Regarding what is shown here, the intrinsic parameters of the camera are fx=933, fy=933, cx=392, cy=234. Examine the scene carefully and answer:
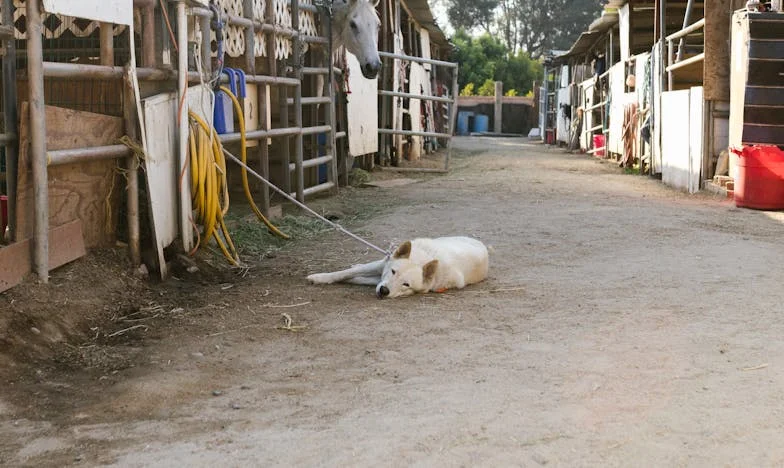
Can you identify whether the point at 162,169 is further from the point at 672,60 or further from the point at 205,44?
the point at 672,60

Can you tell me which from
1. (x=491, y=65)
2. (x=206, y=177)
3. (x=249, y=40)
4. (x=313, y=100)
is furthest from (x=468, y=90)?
(x=206, y=177)

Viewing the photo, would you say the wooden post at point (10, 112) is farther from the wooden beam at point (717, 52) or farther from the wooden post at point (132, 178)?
the wooden beam at point (717, 52)

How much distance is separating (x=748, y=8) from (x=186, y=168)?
7.38 m

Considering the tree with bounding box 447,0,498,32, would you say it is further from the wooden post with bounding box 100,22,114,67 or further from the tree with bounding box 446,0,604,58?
the wooden post with bounding box 100,22,114,67

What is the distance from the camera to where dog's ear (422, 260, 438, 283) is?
5598 mm

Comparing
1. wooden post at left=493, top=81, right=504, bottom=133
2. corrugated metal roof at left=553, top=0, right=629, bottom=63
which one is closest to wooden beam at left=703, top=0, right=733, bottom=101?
corrugated metal roof at left=553, top=0, right=629, bottom=63

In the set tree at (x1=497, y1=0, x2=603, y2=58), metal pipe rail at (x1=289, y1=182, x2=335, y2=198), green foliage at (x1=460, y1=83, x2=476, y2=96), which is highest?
tree at (x1=497, y1=0, x2=603, y2=58)

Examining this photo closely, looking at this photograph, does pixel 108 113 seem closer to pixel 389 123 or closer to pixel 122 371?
pixel 122 371

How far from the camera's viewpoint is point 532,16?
62.9 m

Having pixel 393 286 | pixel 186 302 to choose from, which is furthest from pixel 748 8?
pixel 186 302

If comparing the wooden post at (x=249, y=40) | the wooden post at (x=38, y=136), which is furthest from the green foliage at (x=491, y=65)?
the wooden post at (x=38, y=136)

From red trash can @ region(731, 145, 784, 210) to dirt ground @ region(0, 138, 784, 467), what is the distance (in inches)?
110

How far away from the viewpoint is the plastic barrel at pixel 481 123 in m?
42.2

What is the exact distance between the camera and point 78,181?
208 inches
